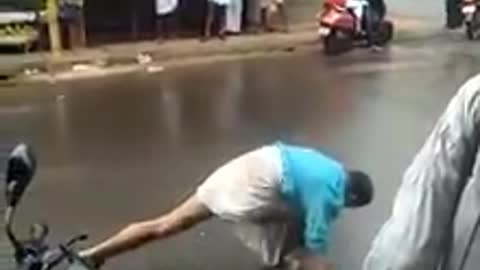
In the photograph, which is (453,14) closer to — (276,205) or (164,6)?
(164,6)

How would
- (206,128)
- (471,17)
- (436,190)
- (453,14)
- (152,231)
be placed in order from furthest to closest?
(453,14) < (471,17) < (206,128) < (152,231) < (436,190)

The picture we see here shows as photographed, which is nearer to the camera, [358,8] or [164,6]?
[164,6]

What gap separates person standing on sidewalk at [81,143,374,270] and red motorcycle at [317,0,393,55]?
10952 millimetres

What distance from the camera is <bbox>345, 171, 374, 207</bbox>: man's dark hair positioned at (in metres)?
6.05

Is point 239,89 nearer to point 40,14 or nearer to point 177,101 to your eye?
point 177,101

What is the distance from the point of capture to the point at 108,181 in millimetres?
8953

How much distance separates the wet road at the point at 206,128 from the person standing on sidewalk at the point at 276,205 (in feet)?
1.17

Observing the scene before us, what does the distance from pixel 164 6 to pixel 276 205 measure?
1169cm

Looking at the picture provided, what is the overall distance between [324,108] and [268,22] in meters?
6.86

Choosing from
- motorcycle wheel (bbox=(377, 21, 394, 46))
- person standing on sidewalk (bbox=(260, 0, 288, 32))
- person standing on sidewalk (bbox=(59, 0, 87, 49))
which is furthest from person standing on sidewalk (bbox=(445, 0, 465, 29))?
person standing on sidewalk (bbox=(59, 0, 87, 49))

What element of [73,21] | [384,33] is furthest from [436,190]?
[384,33]

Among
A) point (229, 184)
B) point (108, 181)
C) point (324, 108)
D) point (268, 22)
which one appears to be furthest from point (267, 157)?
point (268, 22)

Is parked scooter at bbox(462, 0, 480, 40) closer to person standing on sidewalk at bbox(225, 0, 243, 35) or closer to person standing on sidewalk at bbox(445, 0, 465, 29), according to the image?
person standing on sidewalk at bbox(445, 0, 465, 29)

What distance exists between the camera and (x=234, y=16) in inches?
711
